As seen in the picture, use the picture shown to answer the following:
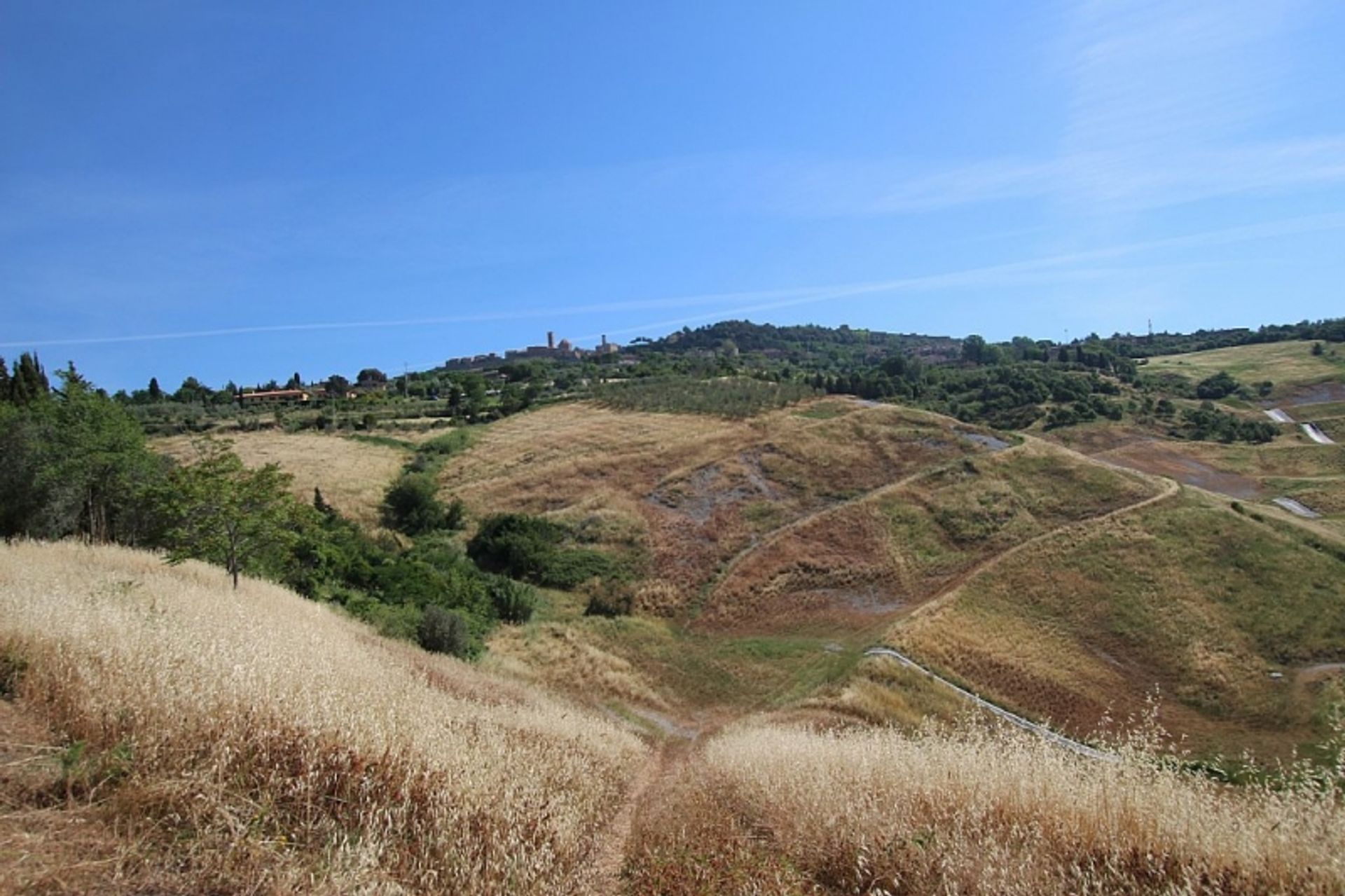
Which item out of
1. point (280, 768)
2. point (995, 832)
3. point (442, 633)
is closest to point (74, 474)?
point (442, 633)

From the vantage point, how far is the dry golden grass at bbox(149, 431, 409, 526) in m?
51.1

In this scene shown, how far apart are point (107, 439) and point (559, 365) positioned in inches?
5212

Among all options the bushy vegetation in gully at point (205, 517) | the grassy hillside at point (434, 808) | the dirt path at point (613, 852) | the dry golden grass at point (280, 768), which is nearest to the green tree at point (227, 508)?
the bushy vegetation in gully at point (205, 517)

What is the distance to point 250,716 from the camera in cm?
557

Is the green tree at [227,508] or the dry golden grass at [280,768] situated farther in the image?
the green tree at [227,508]

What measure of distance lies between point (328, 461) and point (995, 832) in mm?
63017

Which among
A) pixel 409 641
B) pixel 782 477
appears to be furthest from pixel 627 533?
pixel 409 641

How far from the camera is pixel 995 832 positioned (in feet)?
18.4

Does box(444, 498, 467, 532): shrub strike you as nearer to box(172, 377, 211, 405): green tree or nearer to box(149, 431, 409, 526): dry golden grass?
box(149, 431, 409, 526): dry golden grass

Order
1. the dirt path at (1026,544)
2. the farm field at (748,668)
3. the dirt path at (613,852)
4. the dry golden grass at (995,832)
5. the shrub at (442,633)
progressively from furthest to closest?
the dirt path at (1026,544) < the shrub at (442,633) < the dirt path at (613,852) < the farm field at (748,668) < the dry golden grass at (995,832)

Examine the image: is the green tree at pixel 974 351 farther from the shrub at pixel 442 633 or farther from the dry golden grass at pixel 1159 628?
the shrub at pixel 442 633

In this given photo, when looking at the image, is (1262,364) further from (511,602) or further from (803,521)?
(511,602)

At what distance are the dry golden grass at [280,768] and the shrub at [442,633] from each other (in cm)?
1502

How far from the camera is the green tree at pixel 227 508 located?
1762cm
